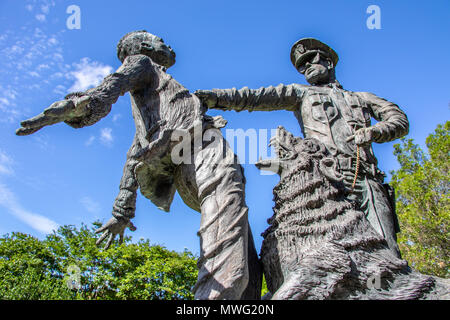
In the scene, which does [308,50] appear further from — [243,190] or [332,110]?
[243,190]

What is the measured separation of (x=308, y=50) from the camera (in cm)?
495

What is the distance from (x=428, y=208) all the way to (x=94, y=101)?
13903mm

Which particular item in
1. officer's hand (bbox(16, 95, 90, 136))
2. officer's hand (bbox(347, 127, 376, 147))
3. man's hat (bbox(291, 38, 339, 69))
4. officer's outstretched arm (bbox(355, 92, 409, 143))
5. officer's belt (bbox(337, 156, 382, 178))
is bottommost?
officer's hand (bbox(16, 95, 90, 136))

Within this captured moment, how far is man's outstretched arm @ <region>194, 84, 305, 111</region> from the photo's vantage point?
12.8ft

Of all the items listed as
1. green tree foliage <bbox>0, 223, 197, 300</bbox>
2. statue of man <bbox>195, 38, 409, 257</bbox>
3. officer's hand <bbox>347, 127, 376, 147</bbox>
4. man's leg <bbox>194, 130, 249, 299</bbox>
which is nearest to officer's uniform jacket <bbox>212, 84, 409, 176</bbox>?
statue of man <bbox>195, 38, 409, 257</bbox>

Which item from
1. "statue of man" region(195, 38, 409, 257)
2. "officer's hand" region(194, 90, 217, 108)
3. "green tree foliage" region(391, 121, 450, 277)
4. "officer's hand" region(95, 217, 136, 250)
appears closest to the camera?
"officer's hand" region(95, 217, 136, 250)

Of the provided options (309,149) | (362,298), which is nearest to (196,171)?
(309,149)

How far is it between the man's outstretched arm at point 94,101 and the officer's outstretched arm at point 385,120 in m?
2.25

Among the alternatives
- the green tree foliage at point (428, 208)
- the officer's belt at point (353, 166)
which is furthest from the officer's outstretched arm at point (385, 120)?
the green tree foliage at point (428, 208)

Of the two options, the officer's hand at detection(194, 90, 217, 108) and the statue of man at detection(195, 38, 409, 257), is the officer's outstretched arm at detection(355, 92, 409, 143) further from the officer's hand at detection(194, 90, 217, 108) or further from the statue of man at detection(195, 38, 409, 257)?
the officer's hand at detection(194, 90, 217, 108)

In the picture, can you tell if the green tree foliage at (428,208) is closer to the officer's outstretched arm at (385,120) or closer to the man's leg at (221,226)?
the officer's outstretched arm at (385,120)

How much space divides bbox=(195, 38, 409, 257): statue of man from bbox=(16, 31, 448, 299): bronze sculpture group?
1 centimetres

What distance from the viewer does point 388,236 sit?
3230mm

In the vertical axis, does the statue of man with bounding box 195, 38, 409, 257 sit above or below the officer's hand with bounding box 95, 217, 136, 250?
above
